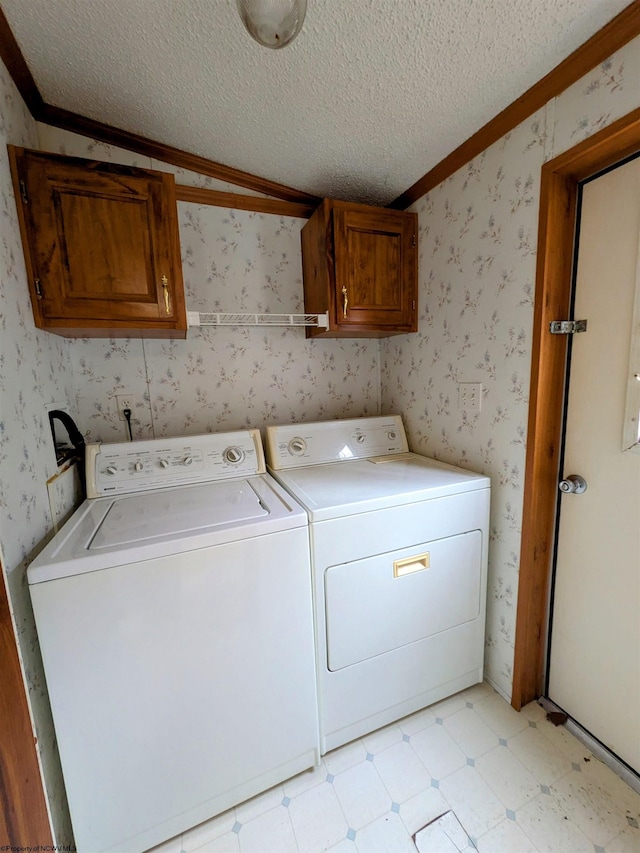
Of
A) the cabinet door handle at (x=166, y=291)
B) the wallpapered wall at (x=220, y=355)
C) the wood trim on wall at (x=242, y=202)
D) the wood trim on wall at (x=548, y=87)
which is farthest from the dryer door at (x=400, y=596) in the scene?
the wood trim on wall at (x=242, y=202)

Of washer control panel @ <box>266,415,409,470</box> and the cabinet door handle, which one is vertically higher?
the cabinet door handle

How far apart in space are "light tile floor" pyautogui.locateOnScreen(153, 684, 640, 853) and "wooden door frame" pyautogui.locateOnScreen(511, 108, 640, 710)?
0.24 m

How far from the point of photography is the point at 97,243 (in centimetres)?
123

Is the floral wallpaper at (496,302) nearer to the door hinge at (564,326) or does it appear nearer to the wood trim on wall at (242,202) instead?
the door hinge at (564,326)

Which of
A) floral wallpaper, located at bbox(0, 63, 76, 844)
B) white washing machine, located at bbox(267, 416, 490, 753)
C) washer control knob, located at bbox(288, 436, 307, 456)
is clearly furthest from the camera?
washer control knob, located at bbox(288, 436, 307, 456)

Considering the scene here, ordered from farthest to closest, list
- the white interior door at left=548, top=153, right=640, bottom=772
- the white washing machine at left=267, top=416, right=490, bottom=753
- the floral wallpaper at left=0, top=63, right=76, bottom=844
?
the white washing machine at left=267, top=416, right=490, bottom=753, the white interior door at left=548, top=153, right=640, bottom=772, the floral wallpaper at left=0, top=63, right=76, bottom=844

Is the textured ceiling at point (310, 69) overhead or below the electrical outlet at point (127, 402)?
overhead

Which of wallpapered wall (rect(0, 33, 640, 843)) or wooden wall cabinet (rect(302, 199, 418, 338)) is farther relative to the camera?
wooden wall cabinet (rect(302, 199, 418, 338))

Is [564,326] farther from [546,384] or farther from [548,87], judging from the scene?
[548,87]

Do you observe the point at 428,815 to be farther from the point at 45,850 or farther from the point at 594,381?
the point at 594,381

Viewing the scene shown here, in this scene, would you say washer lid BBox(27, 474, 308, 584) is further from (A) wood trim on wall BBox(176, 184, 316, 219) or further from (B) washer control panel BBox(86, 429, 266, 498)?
(A) wood trim on wall BBox(176, 184, 316, 219)

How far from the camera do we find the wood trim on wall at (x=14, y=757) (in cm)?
68

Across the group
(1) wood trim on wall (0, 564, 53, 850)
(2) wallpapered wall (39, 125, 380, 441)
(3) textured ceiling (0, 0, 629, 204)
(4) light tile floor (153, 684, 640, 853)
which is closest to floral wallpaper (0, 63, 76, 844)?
(1) wood trim on wall (0, 564, 53, 850)

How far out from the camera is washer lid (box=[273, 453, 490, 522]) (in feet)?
4.02
